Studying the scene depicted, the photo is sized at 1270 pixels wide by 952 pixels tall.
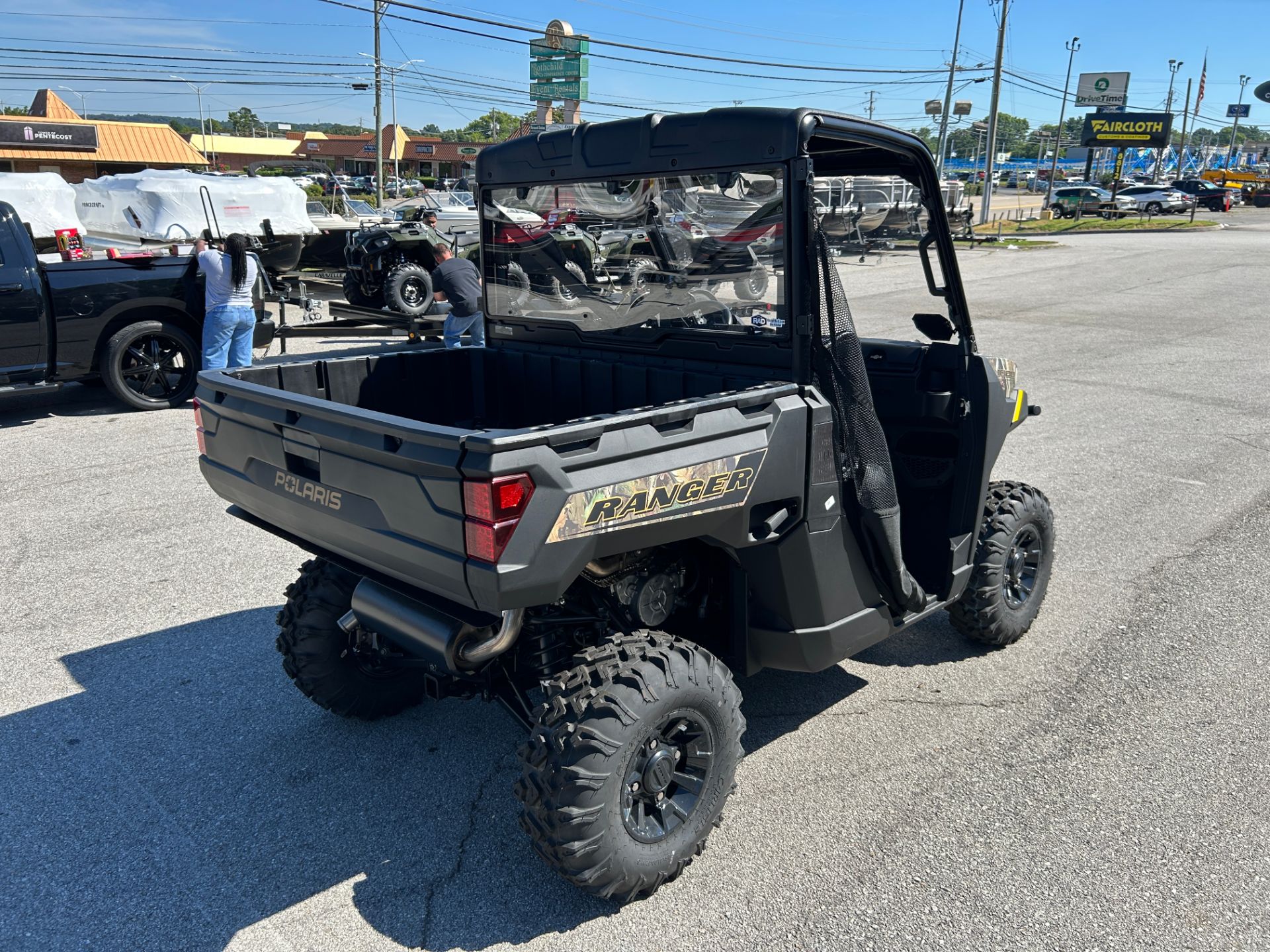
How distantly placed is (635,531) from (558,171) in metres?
1.67

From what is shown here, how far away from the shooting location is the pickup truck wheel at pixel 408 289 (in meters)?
14.5

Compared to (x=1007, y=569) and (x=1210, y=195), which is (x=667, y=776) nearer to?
(x=1007, y=569)

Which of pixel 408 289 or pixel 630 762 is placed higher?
pixel 408 289

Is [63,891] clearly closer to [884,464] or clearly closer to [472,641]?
[472,641]

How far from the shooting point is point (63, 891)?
2.98 m

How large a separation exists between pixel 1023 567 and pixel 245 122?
502ft

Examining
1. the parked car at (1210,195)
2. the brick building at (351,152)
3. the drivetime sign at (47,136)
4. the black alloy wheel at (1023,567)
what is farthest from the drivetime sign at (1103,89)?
the black alloy wheel at (1023,567)

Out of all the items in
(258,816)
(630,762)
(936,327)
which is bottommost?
(258,816)

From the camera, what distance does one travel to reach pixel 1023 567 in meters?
4.72

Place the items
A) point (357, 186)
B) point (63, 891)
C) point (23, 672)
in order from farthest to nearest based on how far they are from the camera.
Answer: point (357, 186) → point (23, 672) → point (63, 891)

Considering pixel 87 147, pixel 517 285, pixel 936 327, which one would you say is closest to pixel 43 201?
pixel 517 285

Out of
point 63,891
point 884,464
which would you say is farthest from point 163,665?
point 884,464

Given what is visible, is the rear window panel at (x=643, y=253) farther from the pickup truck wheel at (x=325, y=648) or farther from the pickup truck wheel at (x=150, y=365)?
the pickup truck wheel at (x=150, y=365)

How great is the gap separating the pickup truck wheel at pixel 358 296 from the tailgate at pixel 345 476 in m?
12.0
